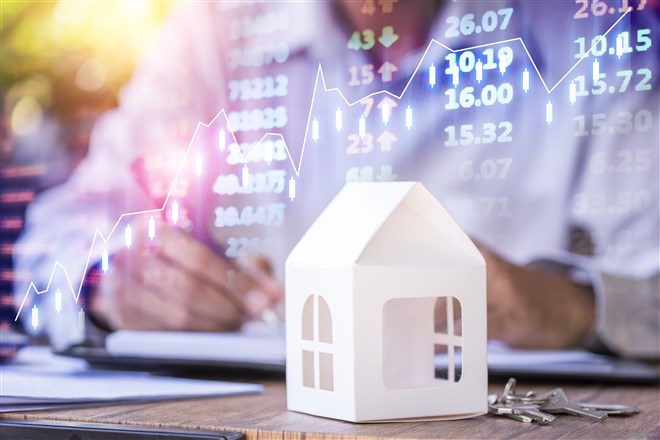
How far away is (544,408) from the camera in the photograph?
2.71ft

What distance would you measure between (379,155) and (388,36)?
14cm

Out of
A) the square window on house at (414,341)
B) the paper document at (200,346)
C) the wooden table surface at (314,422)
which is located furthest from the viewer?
the paper document at (200,346)

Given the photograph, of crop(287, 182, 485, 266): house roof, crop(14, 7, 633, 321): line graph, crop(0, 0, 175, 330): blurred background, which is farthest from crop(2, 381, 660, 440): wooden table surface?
crop(0, 0, 175, 330): blurred background

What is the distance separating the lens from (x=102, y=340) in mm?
1167

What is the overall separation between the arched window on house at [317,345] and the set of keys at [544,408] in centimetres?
16

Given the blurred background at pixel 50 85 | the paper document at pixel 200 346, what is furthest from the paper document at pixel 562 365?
the blurred background at pixel 50 85

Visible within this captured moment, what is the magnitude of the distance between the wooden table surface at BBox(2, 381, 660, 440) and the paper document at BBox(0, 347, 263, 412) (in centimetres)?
2

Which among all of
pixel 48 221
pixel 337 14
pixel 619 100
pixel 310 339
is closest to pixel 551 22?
pixel 619 100

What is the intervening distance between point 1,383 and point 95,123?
363 mm

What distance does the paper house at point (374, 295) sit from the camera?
2.52ft

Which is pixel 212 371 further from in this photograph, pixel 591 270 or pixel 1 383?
pixel 591 270

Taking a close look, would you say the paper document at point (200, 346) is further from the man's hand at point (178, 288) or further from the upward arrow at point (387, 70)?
the upward arrow at point (387, 70)

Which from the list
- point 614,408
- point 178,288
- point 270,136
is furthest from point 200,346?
point 614,408

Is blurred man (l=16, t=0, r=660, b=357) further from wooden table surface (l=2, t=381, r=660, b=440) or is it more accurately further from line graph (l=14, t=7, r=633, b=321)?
wooden table surface (l=2, t=381, r=660, b=440)
